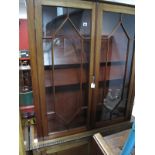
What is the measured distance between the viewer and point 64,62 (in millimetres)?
1354

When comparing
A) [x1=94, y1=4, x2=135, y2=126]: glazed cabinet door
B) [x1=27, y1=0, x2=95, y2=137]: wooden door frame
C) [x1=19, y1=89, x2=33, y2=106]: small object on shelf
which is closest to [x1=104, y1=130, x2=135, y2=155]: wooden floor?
[x1=94, y1=4, x2=135, y2=126]: glazed cabinet door

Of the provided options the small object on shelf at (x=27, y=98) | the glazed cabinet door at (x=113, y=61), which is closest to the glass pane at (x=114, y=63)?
the glazed cabinet door at (x=113, y=61)

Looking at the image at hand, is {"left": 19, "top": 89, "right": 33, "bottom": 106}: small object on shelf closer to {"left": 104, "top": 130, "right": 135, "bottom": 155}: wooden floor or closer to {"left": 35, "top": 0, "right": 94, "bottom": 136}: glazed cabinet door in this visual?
{"left": 35, "top": 0, "right": 94, "bottom": 136}: glazed cabinet door

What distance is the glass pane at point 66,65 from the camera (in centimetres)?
119

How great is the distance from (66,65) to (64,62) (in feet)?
0.12

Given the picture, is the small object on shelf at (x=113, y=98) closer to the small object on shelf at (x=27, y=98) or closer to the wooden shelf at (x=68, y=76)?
the wooden shelf at (x=68, y=76)

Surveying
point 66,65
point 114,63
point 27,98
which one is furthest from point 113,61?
point 27,98

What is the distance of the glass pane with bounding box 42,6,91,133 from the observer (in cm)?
119

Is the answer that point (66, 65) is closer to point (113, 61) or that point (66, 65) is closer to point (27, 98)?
point (113, 61)

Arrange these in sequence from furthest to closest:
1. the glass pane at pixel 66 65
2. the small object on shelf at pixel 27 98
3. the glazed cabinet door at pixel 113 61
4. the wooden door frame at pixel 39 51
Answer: the small object on shelf at pixel 27 98
the glazed cabinet door at pixel 113 61
the glass pane at pixel 66 65
the wooden door frame at pixel 39 51

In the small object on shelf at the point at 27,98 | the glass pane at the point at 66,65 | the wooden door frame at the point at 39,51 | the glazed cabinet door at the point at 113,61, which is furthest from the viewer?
the small object on shelf at the point at 27,98

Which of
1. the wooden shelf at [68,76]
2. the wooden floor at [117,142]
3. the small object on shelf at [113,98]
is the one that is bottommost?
the wooden floor at [117,142]
